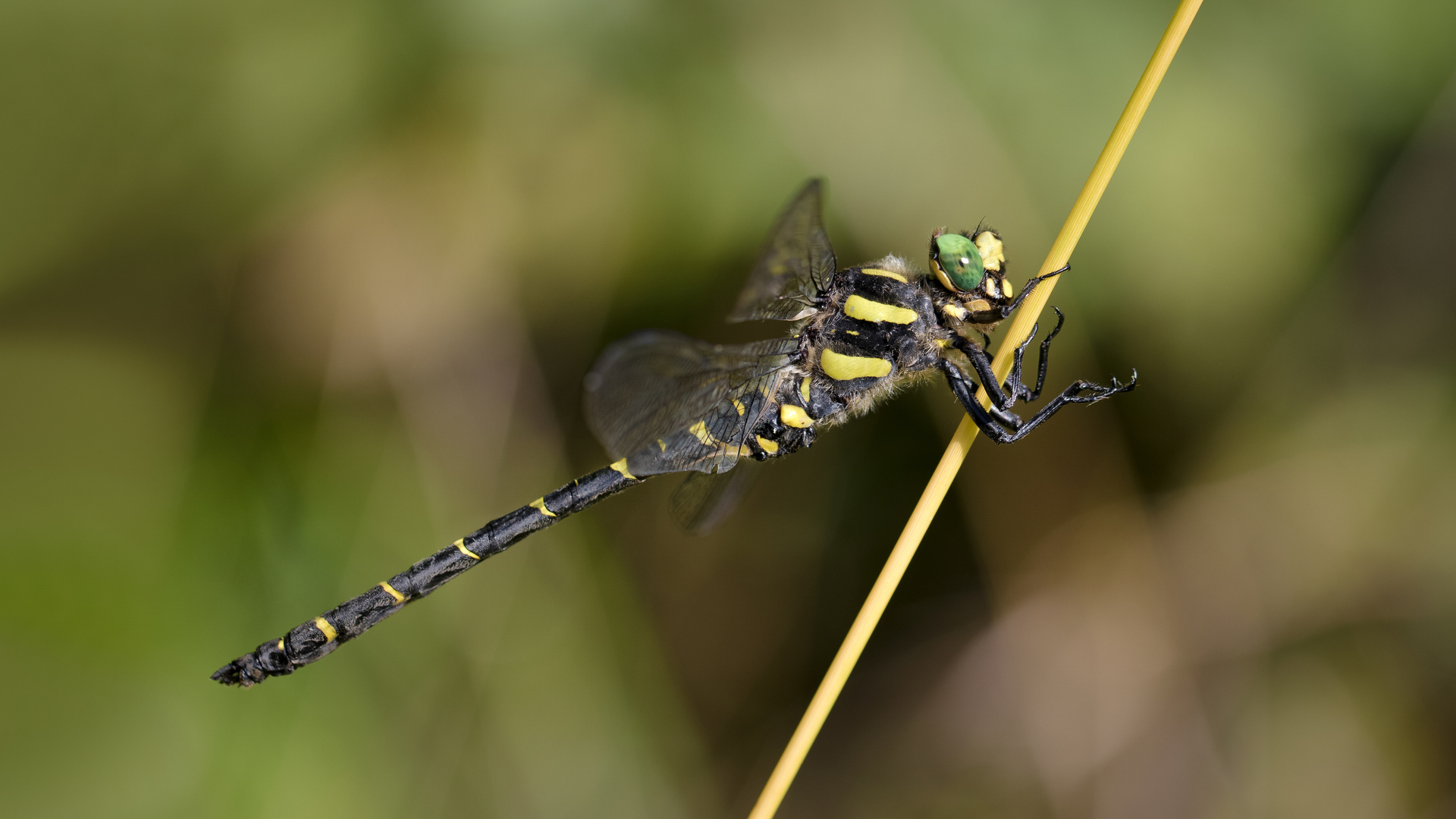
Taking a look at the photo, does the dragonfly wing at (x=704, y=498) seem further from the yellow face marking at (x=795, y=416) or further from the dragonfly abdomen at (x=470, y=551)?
the yellow face marking at (x=795, y=416)

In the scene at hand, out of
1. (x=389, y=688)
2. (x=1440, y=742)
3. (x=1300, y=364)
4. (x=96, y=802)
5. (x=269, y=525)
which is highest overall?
(x=269, y=525)

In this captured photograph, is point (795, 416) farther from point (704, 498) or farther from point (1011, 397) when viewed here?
point (1011, 397)

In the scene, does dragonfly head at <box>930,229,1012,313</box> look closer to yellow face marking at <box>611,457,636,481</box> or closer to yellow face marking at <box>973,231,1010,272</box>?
yellow face marking at <box>973,231,1010,272</box>

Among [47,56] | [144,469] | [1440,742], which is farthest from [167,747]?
[1440,742]

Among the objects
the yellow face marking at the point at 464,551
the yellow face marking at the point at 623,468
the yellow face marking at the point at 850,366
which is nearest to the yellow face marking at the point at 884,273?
the yellow face marking at the point at 850,366

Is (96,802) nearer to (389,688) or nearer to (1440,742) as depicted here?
(389,688)

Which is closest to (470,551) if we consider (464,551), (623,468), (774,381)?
(464,551)
